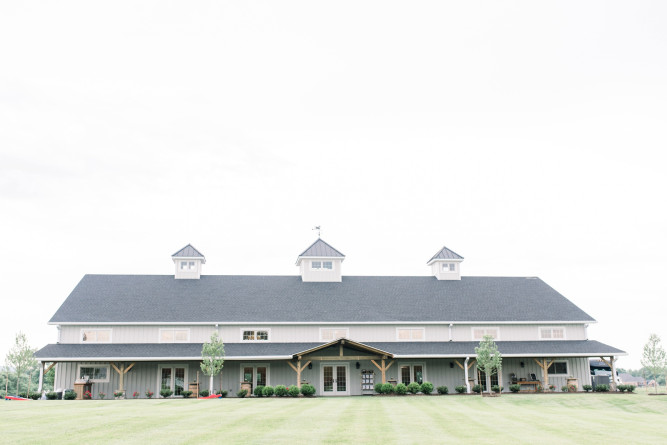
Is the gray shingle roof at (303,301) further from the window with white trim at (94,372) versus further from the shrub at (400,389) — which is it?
the shrub at (400,389)

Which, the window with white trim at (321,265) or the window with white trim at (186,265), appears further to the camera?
the window with white trim at (321,265)

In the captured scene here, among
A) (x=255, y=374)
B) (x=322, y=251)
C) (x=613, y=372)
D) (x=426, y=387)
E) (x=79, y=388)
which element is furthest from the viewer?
(x=322, y=251)

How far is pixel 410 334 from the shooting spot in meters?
39.6

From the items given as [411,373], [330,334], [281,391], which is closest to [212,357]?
[281,391]

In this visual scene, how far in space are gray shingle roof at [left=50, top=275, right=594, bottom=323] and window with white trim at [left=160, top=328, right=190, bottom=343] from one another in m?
0.67

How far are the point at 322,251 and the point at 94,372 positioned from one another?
16.6 metres

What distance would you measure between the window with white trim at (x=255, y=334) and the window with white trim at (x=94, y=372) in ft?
26.3

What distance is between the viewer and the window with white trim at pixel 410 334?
130ft

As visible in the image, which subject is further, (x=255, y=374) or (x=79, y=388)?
(x=255, y=374)

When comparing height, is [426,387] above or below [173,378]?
below

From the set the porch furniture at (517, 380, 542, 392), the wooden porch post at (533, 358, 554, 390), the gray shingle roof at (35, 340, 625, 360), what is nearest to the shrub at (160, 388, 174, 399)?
the gray shingle roof at (35, 340, 625, 360)

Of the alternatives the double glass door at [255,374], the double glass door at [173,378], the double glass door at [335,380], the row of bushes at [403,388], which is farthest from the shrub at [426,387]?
the double glass door at [173,378]

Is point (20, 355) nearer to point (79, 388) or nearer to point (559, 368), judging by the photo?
point (79, 388)

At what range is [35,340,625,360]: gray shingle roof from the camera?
3503cm
